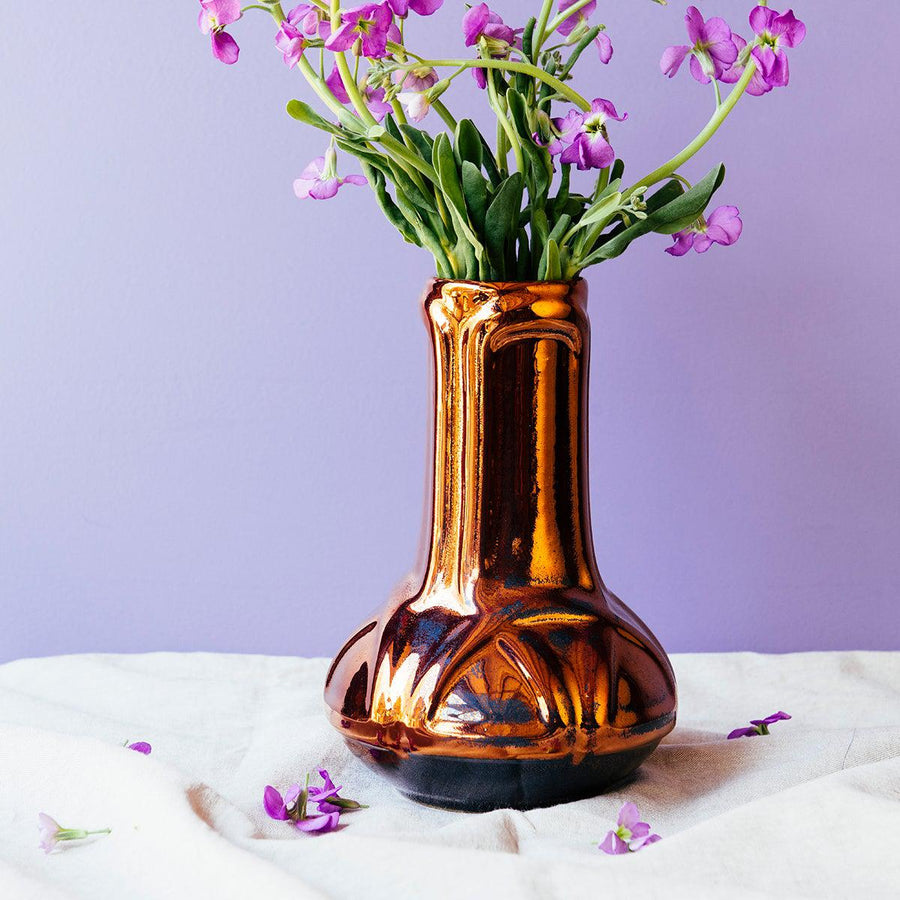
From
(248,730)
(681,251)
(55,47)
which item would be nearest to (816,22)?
(681,251)

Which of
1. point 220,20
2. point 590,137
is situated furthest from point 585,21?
point 220,20

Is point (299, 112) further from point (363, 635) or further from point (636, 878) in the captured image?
point (636, 878)

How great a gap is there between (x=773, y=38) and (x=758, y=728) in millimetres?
488

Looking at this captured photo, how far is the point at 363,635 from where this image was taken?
29.4 inches

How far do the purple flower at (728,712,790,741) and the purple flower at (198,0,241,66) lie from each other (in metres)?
0.58

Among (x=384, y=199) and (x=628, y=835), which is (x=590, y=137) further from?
(x=628, y=835)

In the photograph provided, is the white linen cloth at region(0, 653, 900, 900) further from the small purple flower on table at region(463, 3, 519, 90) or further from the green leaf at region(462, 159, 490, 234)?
the small purple flower on table at region(463, 3, 519, 90)

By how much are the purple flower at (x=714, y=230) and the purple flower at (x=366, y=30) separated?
0.75 ft

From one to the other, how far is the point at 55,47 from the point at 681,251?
2.13 ft

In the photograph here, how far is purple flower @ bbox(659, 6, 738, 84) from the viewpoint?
71 cm

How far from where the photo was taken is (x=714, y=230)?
2.45ft

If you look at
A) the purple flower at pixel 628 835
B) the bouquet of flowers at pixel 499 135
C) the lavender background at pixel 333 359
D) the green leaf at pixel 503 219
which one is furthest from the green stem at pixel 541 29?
the purple flower at pixel 628 835

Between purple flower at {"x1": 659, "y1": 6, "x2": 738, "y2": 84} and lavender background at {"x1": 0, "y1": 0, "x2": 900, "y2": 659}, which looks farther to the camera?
lavender background at {"x1": 0, "y1": 0, "x2": 900, "y2": 659}

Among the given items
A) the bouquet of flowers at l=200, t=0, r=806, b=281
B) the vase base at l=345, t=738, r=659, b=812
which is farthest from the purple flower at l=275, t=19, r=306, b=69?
the vase base at l=345, t=738, r=659, b=812
